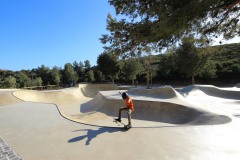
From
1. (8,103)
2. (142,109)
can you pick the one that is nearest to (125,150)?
(142,109)

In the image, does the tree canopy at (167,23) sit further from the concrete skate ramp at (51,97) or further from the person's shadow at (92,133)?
the concrete skate ramp at (51,97)

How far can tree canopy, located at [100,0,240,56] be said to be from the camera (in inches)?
189

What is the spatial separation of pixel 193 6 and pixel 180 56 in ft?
93.6

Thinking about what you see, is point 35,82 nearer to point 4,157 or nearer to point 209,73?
point 209,73

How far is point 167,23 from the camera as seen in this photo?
4.93m

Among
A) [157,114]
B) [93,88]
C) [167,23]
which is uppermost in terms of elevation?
[167,23]

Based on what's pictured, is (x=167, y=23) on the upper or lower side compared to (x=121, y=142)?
upper

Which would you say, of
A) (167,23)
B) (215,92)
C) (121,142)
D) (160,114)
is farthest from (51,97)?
(167,23)

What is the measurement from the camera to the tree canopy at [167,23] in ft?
15.7

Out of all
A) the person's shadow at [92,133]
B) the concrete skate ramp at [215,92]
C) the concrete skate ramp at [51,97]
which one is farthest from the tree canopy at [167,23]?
the concrete skate ramp at [51,97]

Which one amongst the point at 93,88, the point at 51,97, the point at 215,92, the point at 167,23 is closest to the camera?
the point at 167,23

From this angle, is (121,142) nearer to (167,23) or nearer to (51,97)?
(167,23)

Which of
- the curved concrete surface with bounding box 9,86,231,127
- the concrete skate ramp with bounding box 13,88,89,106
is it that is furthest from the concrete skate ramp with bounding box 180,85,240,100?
the concrete skate ramp with bounding box 13,88,89,106

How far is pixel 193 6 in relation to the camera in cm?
461
